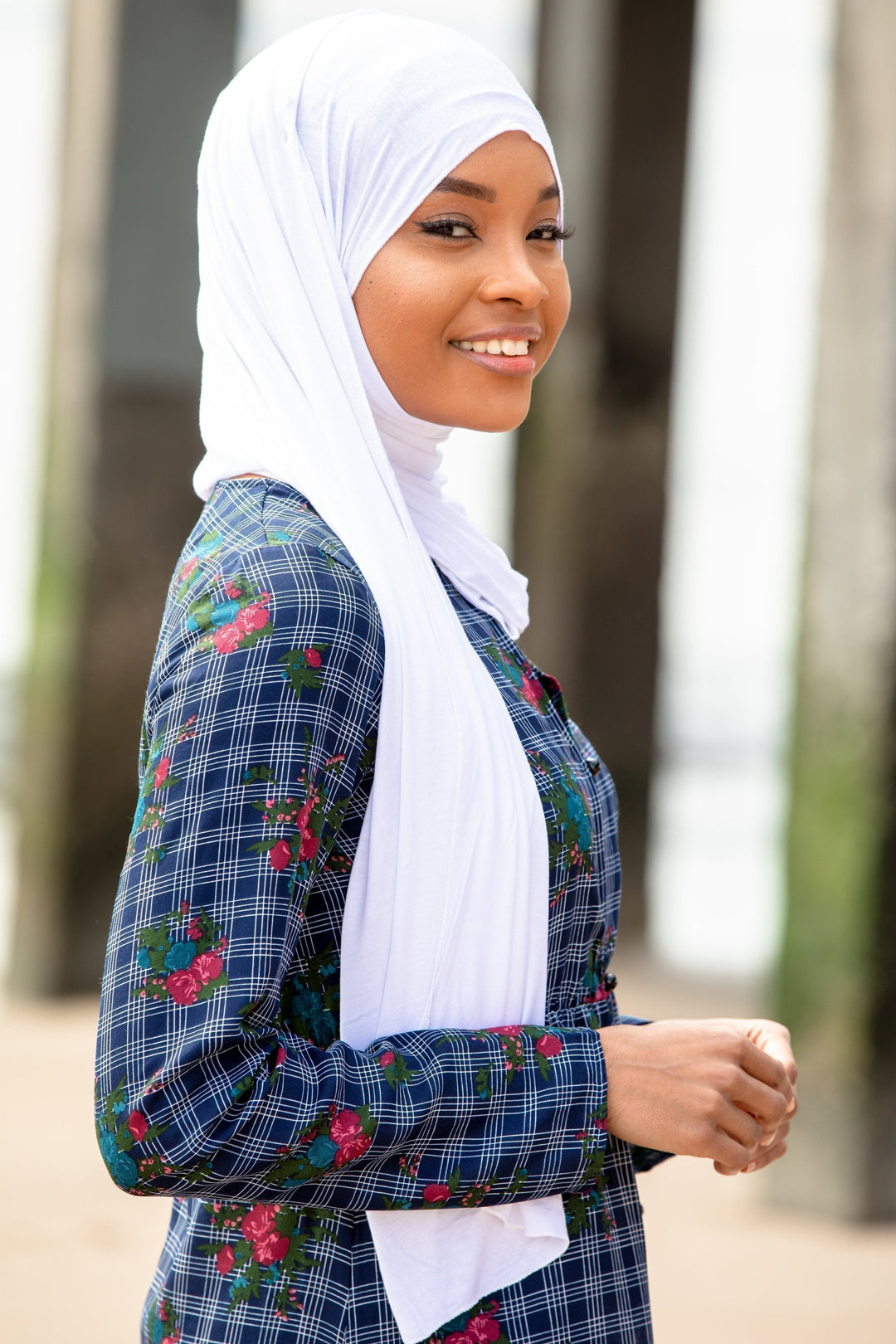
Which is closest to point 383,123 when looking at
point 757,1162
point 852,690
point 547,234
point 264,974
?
point 547,234

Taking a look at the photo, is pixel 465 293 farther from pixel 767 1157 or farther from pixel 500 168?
pixel 767 1157

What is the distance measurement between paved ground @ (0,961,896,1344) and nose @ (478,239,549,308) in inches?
110

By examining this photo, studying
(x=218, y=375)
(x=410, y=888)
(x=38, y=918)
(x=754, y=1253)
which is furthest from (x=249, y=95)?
(x=38, y=918)

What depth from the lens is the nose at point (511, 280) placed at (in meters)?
1.44

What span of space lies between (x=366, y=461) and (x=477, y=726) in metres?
0.25

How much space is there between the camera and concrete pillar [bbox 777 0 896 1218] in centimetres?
423

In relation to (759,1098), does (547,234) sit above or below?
above

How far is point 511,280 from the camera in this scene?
1.44 metres

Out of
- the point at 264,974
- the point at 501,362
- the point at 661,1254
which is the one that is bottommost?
the point at 661,1254

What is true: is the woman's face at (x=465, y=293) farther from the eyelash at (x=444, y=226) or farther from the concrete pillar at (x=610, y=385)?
the concrete pillar at (x=610, y=385)

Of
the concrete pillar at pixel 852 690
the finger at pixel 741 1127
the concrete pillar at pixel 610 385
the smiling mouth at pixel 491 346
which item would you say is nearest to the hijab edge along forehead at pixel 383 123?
the smiling mouth at pixel 491 346

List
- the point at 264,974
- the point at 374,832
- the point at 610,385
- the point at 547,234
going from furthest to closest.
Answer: the point at 610,385 < the point at 547,234 < the point at 374,832 < the point at 264,974

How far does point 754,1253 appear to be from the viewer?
410cm

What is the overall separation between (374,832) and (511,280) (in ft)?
1.64
